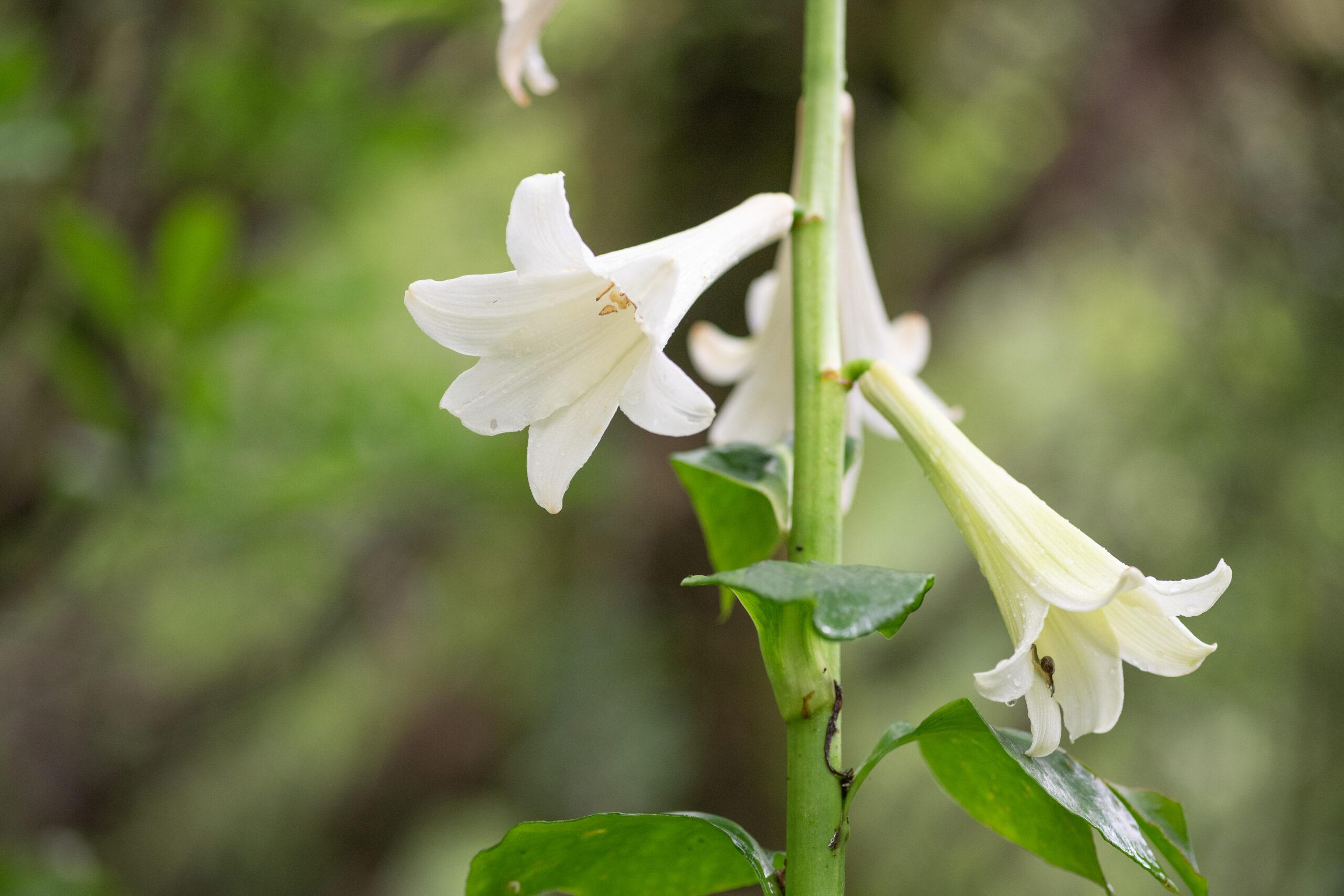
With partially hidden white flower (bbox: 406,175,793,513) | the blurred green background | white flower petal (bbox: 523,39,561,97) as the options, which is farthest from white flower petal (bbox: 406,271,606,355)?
the blurred green background

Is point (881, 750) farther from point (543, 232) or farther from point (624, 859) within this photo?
point (543, 232)

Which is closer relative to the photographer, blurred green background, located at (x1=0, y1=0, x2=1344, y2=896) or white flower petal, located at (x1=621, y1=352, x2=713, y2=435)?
white flower petal, located at (x1=621, y1=352, x2=713, y2=435)

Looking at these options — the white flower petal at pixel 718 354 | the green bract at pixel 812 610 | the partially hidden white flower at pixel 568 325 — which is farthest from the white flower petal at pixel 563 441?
the white flower petal at pixel 718 354

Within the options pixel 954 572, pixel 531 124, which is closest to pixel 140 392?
pixel 531 124

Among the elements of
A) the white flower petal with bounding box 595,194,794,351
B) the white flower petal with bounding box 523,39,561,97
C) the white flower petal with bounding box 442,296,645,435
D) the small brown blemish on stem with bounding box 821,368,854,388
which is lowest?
the white flower petal with bounding box 442,296,645,435

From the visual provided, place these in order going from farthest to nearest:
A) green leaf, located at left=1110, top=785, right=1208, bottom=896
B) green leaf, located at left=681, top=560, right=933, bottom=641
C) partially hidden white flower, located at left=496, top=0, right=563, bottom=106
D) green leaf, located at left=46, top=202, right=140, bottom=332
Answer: green leaf, located at left=46, top=202, right=140, bottom=332, partially hidden white flower, located at left=496, top=0, right=563, bottom=106, green leaf, located at left=1110, top=785, right=1208, bottom=896, green leaf, located at left=681, top=560, right=933, bottom=641

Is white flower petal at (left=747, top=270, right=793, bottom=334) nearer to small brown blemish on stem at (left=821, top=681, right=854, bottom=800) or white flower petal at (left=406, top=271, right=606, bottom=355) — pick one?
white flower petal at (left=406, top=271, right=606, bottom=355)

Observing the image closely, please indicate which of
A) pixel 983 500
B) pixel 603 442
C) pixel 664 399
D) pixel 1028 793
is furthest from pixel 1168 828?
pixel 603 442
